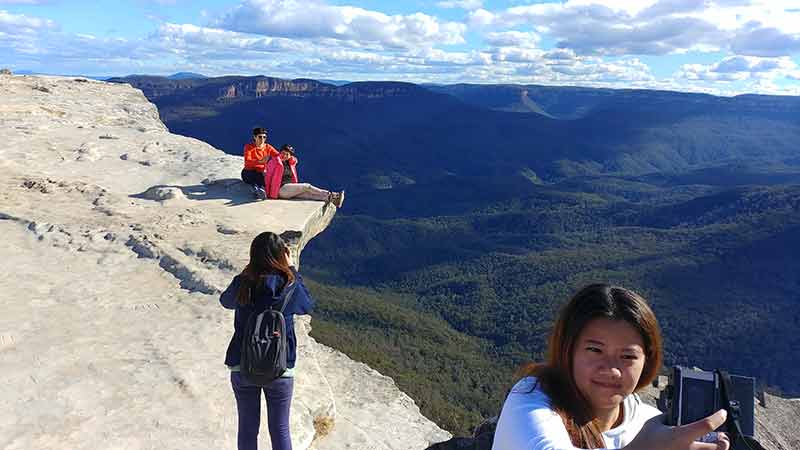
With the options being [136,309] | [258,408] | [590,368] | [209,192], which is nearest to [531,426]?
[590,368]

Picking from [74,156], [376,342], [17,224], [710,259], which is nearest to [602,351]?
[17,224]

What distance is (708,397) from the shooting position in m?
2.41

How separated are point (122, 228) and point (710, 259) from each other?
149112 mm

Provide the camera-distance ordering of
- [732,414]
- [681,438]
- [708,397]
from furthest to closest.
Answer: [708,397] → [732,414] → [681,438]

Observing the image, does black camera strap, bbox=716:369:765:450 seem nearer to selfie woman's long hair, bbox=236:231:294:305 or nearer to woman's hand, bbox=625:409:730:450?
woman's hand, bbox=625:409:730:450

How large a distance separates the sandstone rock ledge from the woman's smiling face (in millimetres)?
4710

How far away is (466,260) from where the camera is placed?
159375 mm

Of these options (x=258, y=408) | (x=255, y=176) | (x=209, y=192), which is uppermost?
(x=255, y=176)

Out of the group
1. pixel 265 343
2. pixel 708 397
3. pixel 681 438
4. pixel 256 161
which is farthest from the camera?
pixel 256 161

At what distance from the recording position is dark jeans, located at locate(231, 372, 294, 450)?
215 inches

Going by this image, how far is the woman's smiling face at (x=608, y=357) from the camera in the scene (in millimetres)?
2531

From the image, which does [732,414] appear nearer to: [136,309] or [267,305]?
[267,305]

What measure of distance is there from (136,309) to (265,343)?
4.13 m

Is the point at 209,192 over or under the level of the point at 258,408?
over
